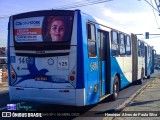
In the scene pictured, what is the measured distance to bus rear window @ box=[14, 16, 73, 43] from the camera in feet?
30.2

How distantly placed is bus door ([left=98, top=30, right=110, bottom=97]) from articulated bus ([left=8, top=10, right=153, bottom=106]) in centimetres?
35

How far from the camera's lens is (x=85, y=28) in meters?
9.34

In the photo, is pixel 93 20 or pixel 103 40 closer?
pixel 93 20

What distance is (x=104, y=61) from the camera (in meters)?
11.6

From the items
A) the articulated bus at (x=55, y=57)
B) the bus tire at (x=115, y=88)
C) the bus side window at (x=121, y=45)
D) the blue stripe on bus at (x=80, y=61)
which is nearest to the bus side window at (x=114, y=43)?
the bus side window at (x=121, y=45)

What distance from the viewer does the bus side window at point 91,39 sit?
9.62 m

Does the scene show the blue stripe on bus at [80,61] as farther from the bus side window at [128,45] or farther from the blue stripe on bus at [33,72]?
the bus side window at [128,45]

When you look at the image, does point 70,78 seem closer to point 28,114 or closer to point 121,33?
point 28,114

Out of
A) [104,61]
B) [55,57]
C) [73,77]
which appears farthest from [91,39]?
[104,61]

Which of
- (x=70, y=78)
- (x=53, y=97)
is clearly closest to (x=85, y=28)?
(x=70, y=78)

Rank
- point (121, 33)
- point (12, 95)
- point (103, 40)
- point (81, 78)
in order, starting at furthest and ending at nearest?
point (121, 33) → point (103, 40) → point (12, 95) → point (81, 78)

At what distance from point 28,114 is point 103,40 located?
3.88 metres

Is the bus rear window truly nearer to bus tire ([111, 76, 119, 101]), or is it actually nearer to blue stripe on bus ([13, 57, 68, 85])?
blue stripe on bus ([13, 57, 68, 85])

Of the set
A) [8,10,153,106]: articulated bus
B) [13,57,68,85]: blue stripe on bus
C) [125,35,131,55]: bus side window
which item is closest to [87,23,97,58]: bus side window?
[8,10,153,106]: articulated bus
